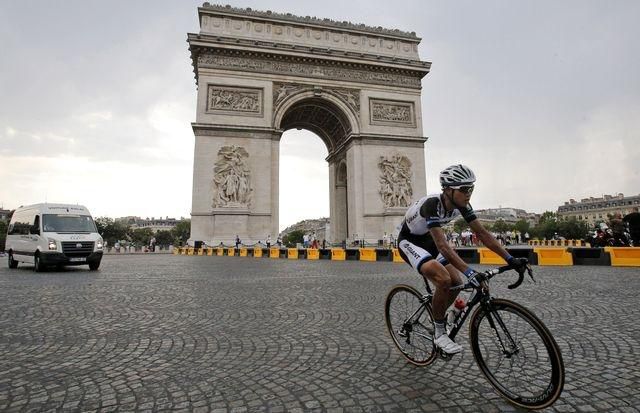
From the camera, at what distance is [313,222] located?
525 ft

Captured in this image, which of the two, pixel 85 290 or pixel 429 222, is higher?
pixel 429 222

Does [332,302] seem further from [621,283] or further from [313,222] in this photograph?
[313,222]

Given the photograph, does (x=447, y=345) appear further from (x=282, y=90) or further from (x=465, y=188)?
(x=282, y=90)

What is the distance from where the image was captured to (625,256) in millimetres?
10945

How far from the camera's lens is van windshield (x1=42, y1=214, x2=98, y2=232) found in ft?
38.6

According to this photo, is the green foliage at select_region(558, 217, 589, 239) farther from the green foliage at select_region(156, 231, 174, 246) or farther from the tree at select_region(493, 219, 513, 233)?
the green foliage at select_region(156, 231, 174, 246)

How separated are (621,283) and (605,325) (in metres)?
4.20

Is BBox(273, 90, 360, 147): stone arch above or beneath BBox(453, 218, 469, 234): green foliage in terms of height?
above

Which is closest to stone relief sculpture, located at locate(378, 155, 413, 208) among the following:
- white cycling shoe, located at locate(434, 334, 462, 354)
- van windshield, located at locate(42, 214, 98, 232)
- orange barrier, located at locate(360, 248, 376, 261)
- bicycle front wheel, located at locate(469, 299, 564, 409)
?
orange barrier, located at locate(360, 248, 376, 261)

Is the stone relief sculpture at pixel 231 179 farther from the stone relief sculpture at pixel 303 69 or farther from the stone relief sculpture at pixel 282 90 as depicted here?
the stone relief sculpture at pixel 303 69

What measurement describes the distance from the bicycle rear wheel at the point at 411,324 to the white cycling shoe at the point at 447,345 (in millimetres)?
186

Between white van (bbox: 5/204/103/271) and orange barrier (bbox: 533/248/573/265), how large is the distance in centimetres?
1368

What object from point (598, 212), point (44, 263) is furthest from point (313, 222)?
point (44, 263)

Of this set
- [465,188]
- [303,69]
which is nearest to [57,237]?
[465,188]
